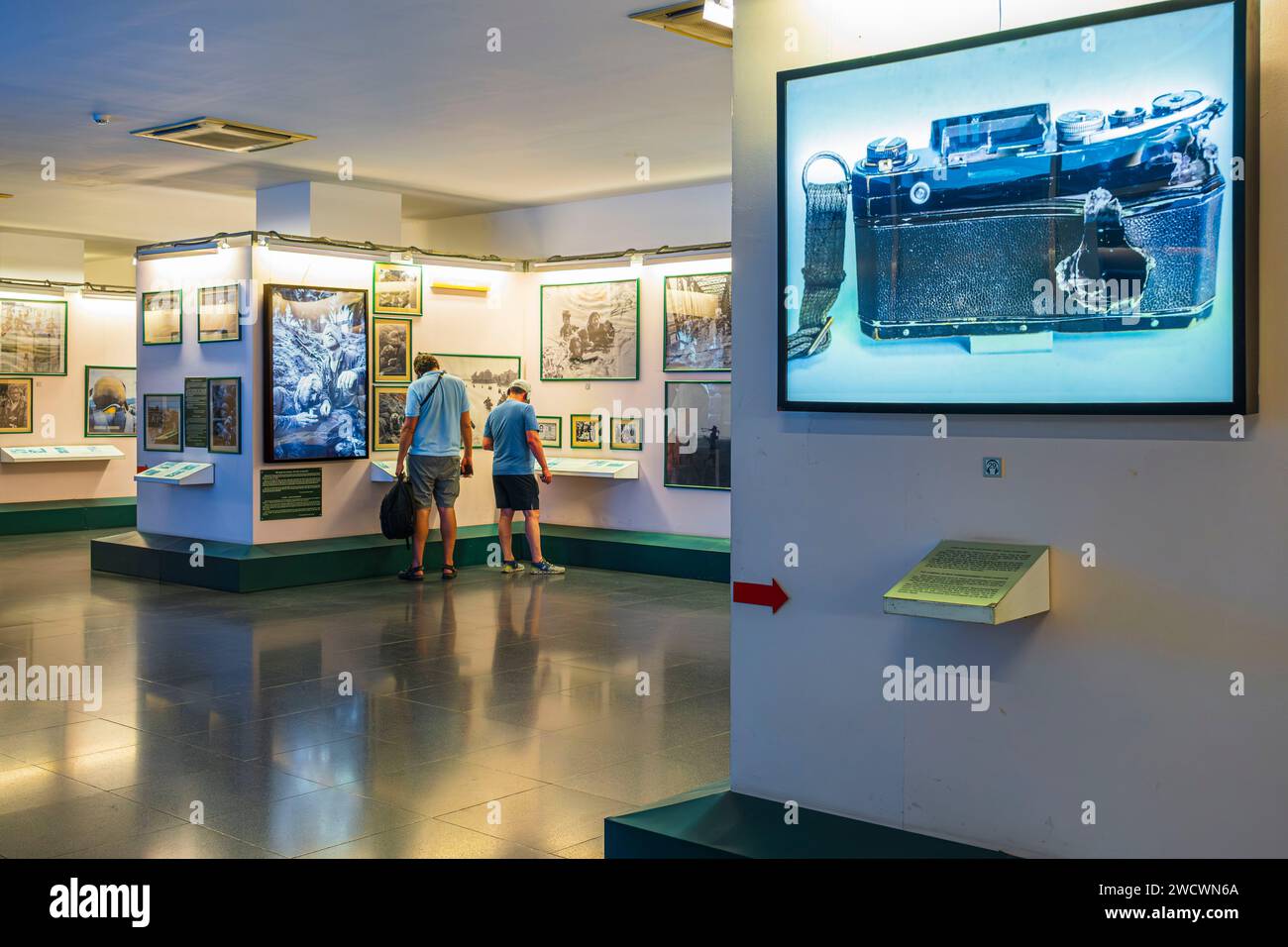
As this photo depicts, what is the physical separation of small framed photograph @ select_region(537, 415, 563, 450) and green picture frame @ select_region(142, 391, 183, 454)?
12.2 ft

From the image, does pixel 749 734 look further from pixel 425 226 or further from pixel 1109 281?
pixel 425 226

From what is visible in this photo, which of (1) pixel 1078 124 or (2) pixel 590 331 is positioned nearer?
(1) pixel 1078 124

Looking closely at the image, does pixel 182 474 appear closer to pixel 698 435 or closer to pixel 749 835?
pixel 698 435

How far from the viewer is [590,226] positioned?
47.5ft

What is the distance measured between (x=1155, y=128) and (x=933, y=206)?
693 millimetres

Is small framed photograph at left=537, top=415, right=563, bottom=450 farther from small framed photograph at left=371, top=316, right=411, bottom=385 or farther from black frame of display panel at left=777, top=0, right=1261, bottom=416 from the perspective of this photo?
black frame of display panel at left=777, top=0, right=1261, bottom=416

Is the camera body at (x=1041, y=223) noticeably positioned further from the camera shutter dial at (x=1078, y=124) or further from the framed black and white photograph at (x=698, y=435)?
the framed black and white photograph at (x=698, y=435)

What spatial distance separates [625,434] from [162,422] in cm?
469

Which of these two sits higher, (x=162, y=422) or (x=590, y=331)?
(x=590, y=331)

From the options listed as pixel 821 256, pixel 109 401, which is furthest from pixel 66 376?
pixel 821 256

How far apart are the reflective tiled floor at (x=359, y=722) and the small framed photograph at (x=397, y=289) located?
3207 mm

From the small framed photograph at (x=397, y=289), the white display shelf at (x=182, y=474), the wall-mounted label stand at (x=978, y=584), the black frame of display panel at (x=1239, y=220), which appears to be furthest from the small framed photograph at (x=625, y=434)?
the black frame of display panel at (x=1239, y=220)

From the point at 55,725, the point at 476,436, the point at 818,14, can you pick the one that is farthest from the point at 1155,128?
the point at 476,436
